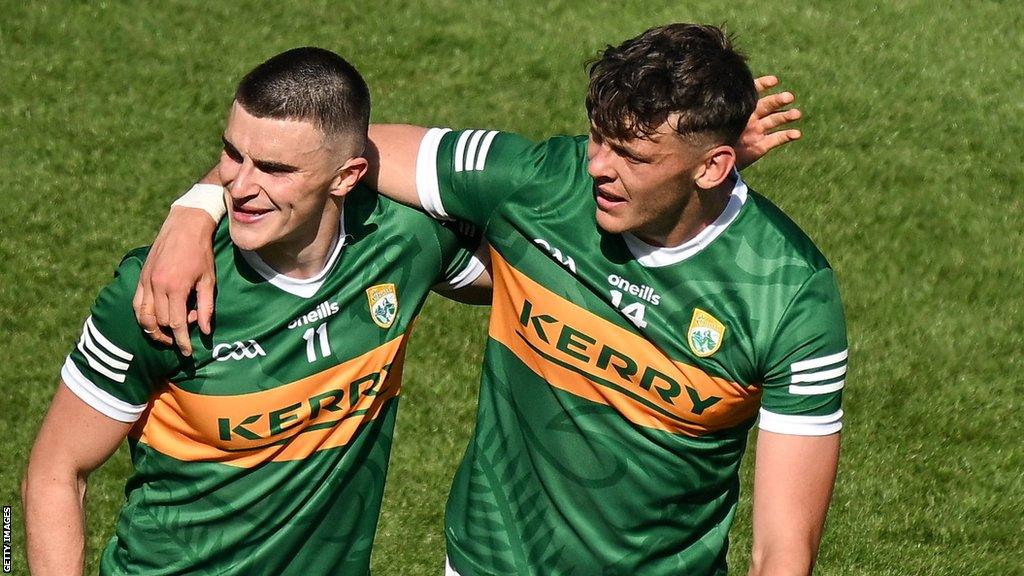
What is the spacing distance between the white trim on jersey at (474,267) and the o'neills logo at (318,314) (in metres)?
0.58

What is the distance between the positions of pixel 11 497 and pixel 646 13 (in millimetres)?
6089

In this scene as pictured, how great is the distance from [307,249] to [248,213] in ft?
0.92

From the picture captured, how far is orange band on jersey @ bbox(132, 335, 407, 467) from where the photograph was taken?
5.17 metres

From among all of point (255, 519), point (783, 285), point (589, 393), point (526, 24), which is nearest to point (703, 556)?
point (589, 393)

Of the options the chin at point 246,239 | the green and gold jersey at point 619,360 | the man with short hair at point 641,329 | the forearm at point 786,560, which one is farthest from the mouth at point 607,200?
the forearm at point 786,560

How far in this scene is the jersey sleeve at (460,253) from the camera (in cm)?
549

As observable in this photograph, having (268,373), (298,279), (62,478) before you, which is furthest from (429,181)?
(62,478)

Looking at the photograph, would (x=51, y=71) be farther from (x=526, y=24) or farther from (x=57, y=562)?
(x=57, y=562)

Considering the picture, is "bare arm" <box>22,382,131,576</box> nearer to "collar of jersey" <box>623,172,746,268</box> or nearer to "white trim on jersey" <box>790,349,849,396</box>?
"collar of jersey" <box>623,172,746,268</box>

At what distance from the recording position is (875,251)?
33.2 ft

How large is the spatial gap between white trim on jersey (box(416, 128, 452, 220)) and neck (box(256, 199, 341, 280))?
1.03ft

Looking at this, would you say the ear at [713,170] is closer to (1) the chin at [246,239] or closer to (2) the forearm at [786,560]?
(2) the forearm at [786,560]

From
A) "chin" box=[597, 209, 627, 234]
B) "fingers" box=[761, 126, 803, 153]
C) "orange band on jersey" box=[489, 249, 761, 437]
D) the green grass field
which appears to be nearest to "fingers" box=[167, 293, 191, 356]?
"orange band on jersey" box=[489, 249, 761, 437]

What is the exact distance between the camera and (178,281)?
4812 mm
